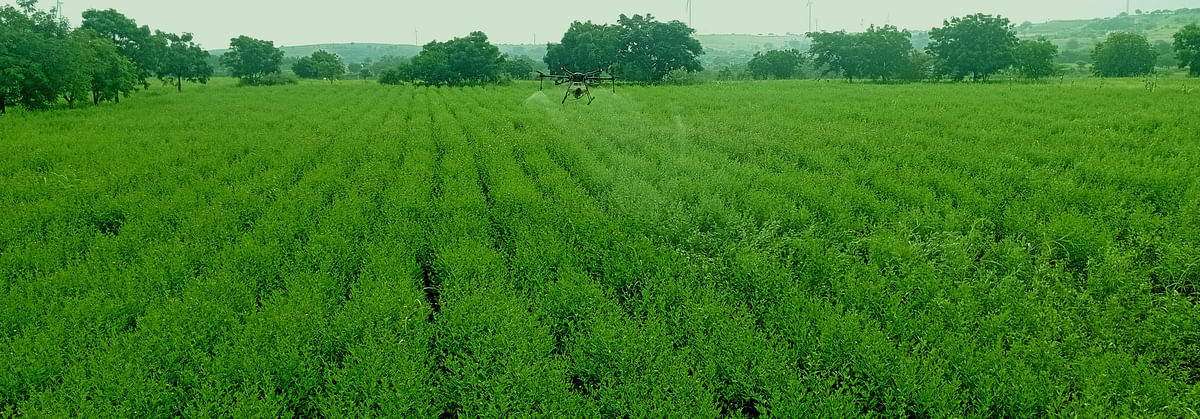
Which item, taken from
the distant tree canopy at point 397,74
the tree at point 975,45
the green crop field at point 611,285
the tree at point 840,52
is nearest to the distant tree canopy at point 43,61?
the green crop field at point 611,285

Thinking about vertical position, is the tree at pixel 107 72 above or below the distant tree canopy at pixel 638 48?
below

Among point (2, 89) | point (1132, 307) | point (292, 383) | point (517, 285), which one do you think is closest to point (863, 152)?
point (1132, 307)

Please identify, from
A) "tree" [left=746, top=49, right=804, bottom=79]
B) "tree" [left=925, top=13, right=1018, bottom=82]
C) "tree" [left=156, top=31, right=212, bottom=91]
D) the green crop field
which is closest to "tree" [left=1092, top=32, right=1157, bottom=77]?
"tree" [left=925, top=13, right=1018, bottom=82]

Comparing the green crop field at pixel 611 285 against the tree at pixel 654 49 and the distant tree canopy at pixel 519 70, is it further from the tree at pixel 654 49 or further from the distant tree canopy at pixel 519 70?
the distant tree canopy at pixel 519 70

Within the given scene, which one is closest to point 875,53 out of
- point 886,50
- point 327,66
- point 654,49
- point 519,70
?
point 886,50

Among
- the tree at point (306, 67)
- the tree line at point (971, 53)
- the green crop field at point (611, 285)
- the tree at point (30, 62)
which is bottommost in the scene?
the green crop field at point (611, 285)

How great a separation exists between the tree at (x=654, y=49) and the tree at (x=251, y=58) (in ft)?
122

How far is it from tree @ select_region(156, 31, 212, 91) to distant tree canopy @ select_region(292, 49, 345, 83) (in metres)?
22.3

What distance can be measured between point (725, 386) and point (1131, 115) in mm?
17916

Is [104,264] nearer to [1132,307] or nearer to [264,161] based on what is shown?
[264,161]

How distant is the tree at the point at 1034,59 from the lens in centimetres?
→ 5103

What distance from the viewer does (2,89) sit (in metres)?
21.8

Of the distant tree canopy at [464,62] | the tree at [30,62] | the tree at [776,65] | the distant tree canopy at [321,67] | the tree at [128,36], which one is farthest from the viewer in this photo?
the tree at [776,65]

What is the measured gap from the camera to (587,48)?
5906cm
